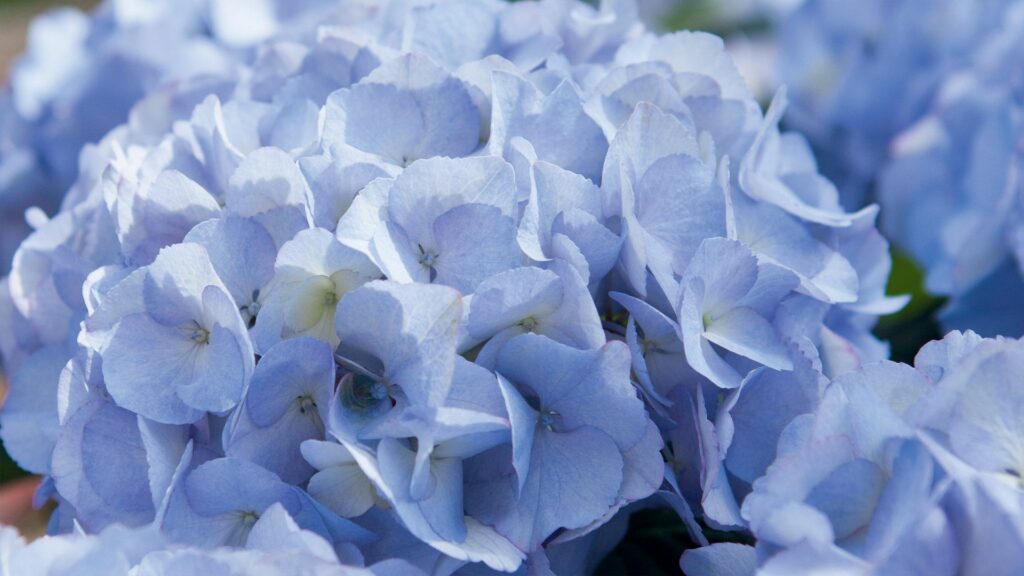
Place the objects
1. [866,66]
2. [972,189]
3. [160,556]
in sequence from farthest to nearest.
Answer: [866,66], [972,189], [160,556]

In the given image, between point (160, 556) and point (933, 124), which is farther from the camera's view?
point (933, 124)

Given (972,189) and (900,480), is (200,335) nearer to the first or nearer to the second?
(900,480)

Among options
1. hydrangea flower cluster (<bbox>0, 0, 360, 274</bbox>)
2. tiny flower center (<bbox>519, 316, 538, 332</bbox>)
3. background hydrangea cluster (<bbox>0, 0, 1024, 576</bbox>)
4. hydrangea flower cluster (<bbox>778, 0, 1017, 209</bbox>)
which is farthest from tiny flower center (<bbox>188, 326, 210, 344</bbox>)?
hydrangea flower cluster (<bbox>778, 0, 1017, 209</bbox>)

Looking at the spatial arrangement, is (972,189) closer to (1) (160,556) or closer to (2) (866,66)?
(2) (866,66)

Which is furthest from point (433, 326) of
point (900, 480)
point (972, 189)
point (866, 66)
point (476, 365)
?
point (866, 66)

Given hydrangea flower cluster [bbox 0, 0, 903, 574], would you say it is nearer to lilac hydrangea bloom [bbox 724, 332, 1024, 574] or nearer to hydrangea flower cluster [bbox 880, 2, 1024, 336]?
lilac hydrangea bloom [bbox 724, 332, 1024, 574]

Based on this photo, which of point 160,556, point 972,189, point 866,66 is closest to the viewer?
point 160,556

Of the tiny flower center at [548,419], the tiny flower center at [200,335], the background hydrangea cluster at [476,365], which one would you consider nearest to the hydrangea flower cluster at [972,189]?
the background hydrangea cluster at [476,365]
